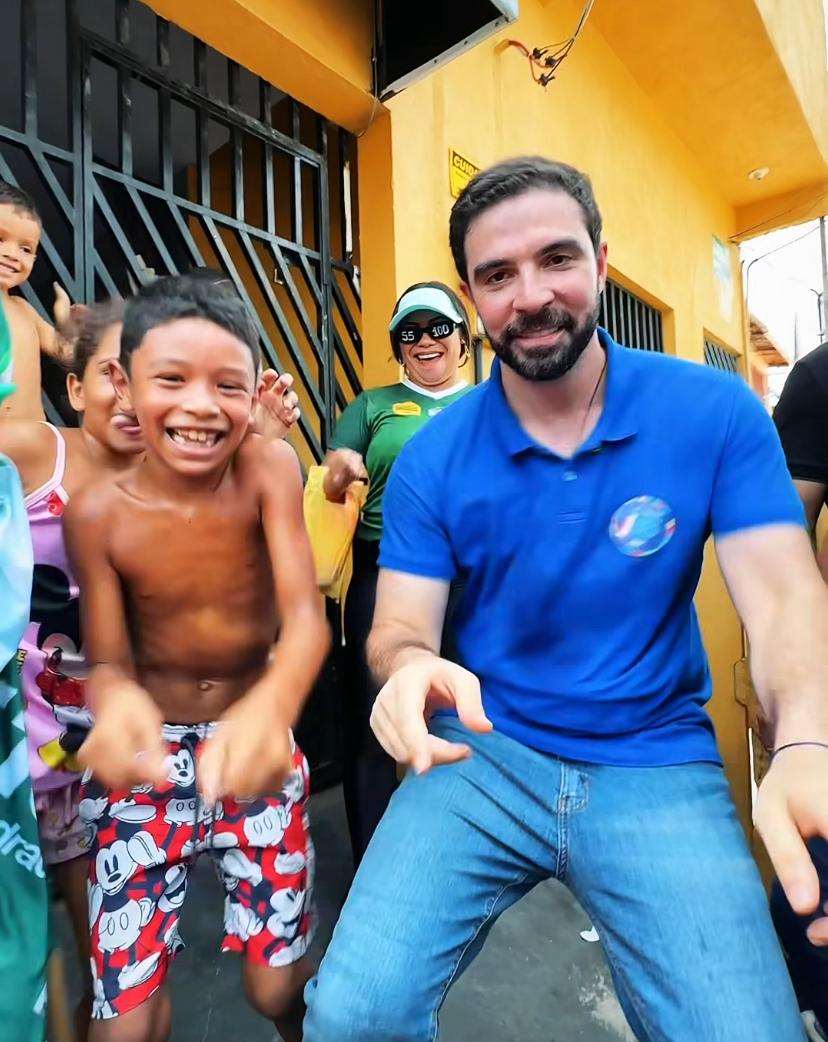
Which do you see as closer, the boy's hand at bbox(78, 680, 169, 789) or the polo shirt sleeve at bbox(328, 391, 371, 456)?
the boy's hand at bbox(78, 680, 169, 789)

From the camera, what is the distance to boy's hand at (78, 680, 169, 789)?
0.86m

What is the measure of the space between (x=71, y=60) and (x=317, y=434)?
5.48 feet

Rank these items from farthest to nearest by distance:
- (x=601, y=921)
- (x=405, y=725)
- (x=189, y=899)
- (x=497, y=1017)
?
(x=189, y=899) → (x=497, y=1017) → (x=601, y=921) → (x=405, y=725)

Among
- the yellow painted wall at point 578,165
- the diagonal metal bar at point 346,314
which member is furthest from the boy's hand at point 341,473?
the diagonal metal bar at point 346,314

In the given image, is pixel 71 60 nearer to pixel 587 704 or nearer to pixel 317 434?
pixel 317 434

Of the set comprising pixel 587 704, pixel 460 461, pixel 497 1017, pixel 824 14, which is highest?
pixel 824 14

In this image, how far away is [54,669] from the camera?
1.33m

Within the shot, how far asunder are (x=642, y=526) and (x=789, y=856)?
1.90 ft

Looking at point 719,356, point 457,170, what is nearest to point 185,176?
point 457,170

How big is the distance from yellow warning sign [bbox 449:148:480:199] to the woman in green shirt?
145 cm

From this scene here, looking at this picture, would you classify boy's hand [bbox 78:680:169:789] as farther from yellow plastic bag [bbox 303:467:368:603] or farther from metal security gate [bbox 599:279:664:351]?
metal security gate [bbox 599:279:664:351]

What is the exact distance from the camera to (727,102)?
18.5 ft

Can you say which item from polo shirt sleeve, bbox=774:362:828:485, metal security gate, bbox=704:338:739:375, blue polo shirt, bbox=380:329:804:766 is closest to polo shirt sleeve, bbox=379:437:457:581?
blue polo shirt, bbox=380:329:804:766

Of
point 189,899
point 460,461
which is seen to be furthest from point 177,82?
point 189,899
